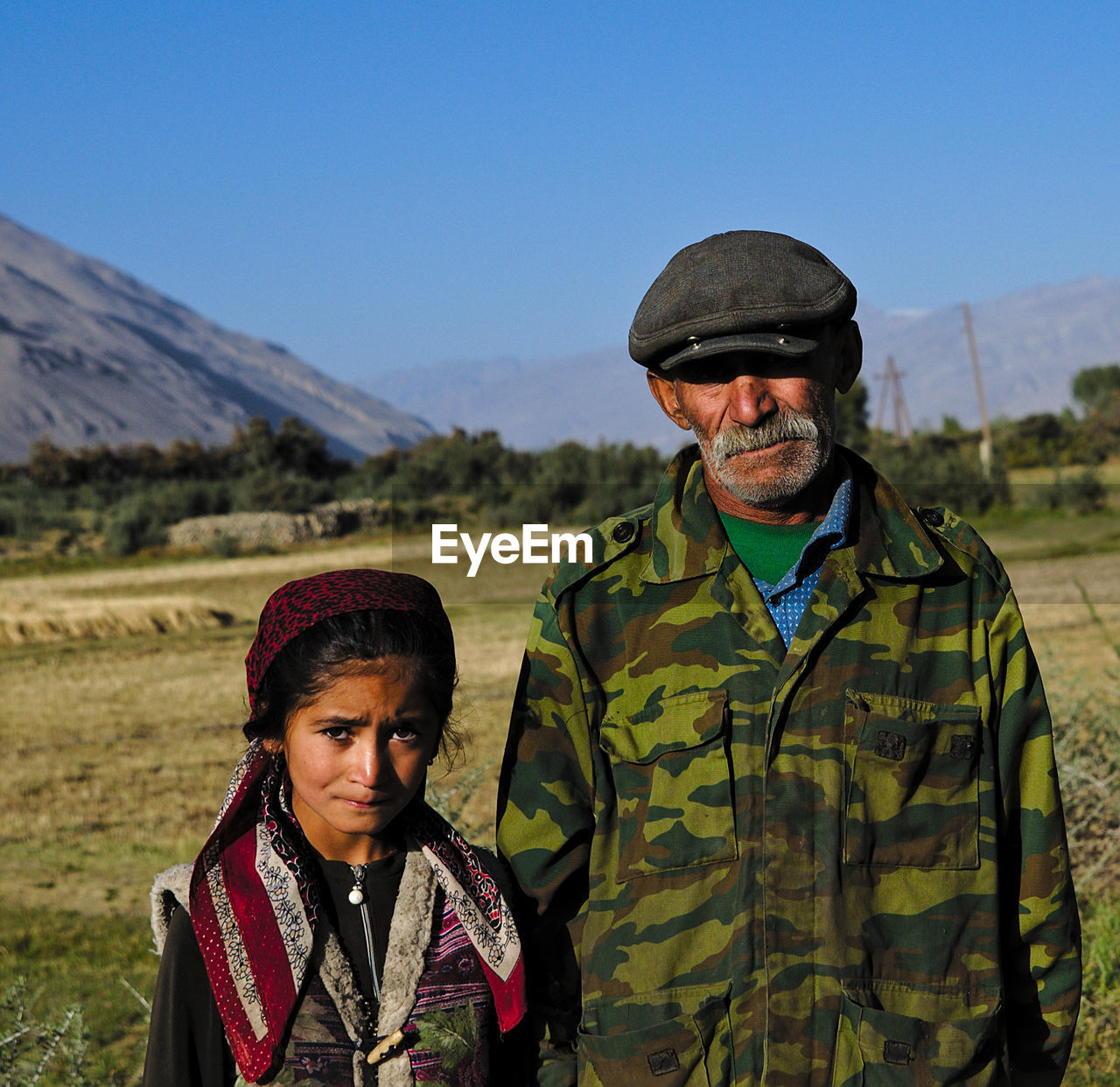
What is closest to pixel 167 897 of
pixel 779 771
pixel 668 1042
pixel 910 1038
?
pixel 668 1042

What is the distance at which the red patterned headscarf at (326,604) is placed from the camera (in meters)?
1.79

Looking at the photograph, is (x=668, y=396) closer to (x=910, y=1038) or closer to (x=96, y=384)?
(x=910, y=1038)

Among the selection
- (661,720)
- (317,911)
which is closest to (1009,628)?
(661,720)

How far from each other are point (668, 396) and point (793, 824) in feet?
2.41

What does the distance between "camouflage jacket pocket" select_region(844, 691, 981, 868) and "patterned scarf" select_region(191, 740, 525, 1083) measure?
550mm

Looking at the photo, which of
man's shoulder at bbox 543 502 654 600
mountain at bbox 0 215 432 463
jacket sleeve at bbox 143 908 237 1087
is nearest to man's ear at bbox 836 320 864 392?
man's shoulder at bbox 543 502 654 600

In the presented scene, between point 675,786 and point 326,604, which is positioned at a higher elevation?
point 326,604

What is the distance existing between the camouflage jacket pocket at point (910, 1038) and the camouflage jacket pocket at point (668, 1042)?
17cm

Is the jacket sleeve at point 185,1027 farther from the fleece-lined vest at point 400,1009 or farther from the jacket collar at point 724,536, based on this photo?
the jacket collar at point 724,536

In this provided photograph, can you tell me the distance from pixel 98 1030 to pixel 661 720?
3275 millimetres

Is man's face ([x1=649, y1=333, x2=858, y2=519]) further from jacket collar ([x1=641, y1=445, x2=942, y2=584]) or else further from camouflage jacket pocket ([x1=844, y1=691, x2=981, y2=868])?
camouflage jacket pocket ([x1=844, y1=691, x2=981, y2=868])

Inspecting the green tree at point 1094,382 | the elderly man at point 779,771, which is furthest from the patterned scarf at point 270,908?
the green tree at point 1094,382

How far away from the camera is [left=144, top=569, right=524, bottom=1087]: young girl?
1712mm

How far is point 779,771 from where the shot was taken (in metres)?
1.78
